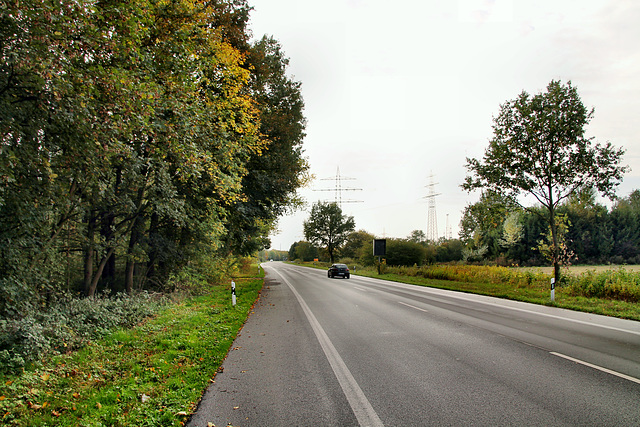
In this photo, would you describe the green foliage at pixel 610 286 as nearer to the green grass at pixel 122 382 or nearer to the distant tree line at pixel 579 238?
the green grass at pixel 122 382

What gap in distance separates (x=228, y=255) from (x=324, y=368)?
1966 cm

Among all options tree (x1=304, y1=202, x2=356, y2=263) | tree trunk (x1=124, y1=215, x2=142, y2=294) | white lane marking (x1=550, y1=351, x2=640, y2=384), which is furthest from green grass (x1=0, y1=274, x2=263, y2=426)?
tree (x1=304, y1=202, x2=356, y2=263)

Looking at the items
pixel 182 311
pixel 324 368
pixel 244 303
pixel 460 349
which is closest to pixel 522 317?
pixel 460 349

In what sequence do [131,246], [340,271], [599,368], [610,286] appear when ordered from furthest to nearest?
[340,271], [610,286], [131,246], [599,368]

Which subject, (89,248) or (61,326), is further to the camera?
(89,248)

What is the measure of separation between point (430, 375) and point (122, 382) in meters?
4.41

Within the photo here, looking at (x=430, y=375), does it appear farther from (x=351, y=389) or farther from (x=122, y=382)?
(x=122, y=382)

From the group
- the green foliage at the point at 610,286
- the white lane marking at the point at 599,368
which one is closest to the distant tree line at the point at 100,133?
the white lane marking at the point at 599,368

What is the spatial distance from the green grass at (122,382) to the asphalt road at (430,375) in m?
0.34

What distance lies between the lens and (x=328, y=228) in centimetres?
6906

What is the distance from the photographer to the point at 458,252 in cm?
6512

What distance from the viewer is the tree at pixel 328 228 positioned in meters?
69.0

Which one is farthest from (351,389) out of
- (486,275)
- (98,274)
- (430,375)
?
(486,275)

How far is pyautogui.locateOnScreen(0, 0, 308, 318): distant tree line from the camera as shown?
5.50 m
